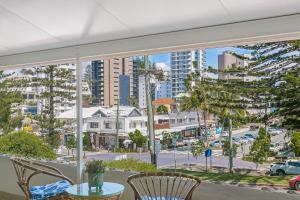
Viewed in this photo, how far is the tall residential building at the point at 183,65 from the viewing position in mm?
3746

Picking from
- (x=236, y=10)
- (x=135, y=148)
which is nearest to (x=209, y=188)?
(x=135, y=148)

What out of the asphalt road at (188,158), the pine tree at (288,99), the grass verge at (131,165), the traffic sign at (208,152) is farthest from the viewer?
the grass verge at (131,165)

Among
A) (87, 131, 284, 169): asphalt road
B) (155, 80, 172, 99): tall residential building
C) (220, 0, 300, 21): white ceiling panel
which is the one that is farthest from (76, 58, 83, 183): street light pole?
(220, 0, 300, 21): white ceiling panel

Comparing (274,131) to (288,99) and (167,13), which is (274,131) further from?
(167,13)

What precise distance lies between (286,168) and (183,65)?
5.02ft

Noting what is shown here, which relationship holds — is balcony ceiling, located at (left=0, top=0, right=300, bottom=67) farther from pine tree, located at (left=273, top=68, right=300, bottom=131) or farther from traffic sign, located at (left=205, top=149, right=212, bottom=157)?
→ traffic sign, located at (left=205, top=149, right=212, bottom=157)

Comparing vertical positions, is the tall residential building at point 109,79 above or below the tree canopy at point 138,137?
above

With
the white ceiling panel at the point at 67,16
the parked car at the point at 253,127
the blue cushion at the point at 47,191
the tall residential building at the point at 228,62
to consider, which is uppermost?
the white ceiling panel at the point at 67,16

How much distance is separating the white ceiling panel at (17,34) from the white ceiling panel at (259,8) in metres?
2.01

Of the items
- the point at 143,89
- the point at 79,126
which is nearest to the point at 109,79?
the point at 143,89

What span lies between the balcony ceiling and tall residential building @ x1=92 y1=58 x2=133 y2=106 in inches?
19.6

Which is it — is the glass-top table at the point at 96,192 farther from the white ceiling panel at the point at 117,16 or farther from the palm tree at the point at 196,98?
the white ceiling panel at the point at 117,16

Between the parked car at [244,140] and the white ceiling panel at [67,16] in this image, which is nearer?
the white ceiling panel at [67,16]

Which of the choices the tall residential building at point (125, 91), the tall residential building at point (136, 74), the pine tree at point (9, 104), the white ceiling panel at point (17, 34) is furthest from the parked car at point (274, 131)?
the pine tree at point (9, 104)
